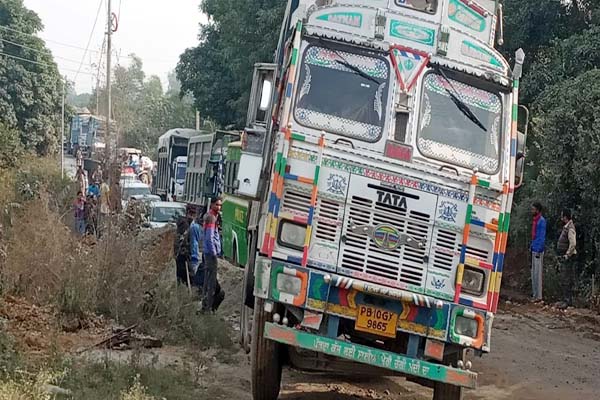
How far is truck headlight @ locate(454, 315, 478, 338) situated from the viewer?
627 cm

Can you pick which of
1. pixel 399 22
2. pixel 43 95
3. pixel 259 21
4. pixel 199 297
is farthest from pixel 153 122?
pixel 399 22

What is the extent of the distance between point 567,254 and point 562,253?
321mm

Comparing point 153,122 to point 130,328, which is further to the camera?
point 153,122

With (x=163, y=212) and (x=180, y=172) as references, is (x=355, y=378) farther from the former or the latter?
(x=180, y=172)

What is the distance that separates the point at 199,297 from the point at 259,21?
44.2 feet

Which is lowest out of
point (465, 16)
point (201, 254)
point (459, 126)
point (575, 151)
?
point (201, 254)

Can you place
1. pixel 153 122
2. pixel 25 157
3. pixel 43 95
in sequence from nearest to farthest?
pixel 25 157
pixel 43 95
pixel 153 122

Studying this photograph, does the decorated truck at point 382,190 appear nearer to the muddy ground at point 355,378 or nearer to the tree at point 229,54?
the muddy ground at point 355,378

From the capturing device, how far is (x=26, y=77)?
40125 mm

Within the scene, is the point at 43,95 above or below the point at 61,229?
above

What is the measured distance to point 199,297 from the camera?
1088 cm

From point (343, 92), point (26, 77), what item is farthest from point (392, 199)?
point (26, 77)

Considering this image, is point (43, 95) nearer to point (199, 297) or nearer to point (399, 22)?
point (199, 297)

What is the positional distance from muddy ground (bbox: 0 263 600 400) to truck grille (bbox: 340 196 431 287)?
1.88m
